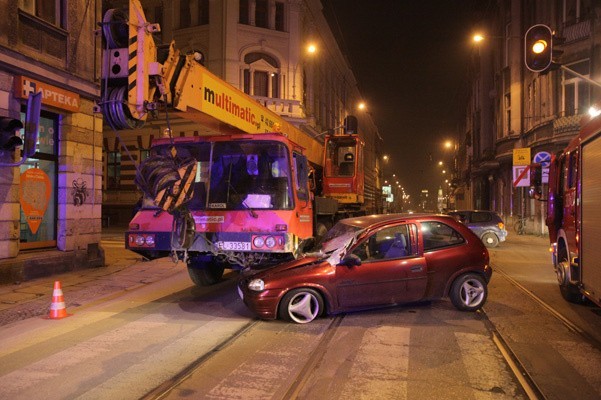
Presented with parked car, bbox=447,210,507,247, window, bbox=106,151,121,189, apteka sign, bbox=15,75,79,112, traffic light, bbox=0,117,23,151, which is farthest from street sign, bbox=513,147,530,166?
window, bbox=106,151,121,189

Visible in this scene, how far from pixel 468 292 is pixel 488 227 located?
38.5 feet

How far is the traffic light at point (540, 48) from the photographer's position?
32.8 feet

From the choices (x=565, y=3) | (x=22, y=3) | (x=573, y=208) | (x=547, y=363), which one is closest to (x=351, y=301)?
(x=547, y=363)

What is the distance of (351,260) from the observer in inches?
262

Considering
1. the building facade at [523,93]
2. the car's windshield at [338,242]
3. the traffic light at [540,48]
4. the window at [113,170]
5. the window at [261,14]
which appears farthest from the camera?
the window at [113,170]

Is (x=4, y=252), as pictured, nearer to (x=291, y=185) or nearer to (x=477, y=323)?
(x=291, y=185)

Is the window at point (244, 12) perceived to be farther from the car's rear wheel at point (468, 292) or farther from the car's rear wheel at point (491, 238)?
the car's rear wheel at point (468, 292)

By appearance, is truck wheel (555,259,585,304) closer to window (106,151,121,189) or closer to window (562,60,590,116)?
window (562,60,590,116)

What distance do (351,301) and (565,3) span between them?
23.4 meters

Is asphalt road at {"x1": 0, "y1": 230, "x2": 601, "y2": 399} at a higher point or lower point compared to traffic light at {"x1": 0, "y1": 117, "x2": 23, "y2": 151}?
lower

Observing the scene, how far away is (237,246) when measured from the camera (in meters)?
7.50

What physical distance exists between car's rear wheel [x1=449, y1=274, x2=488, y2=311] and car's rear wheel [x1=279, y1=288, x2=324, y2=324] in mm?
2079

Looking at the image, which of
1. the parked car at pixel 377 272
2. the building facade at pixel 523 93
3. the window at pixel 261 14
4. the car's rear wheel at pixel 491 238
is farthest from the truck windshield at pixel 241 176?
the window at pixel 261 14

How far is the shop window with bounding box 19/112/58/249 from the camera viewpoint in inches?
432
